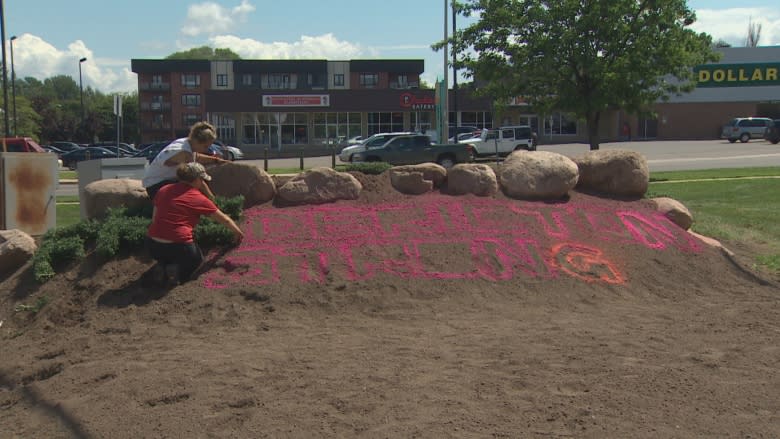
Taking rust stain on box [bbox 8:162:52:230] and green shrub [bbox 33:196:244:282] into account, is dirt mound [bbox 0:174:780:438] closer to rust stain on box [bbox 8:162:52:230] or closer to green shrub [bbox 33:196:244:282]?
green shrub [bbox 33:196:244:282]

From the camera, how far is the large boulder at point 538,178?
9.45 metres

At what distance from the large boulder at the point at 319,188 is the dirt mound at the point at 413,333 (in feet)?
0.74

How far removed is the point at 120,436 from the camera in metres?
4.04

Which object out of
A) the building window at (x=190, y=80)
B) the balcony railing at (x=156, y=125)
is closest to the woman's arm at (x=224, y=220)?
the building window at (x=190, y=80)

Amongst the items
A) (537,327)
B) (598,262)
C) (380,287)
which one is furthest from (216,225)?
(598,262)

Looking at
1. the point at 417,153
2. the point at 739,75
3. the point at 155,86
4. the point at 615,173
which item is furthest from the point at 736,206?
the point at 155,86

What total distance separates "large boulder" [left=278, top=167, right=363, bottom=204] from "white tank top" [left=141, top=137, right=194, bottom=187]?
65.2 inches

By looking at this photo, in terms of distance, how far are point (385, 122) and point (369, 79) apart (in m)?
21.1

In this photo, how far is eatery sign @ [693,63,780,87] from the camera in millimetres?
53969

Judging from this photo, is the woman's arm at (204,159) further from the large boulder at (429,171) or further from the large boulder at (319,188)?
the large boulder at (429,171)

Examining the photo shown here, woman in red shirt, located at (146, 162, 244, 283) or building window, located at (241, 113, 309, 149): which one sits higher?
building window, located at (241, 113, 309, 149)

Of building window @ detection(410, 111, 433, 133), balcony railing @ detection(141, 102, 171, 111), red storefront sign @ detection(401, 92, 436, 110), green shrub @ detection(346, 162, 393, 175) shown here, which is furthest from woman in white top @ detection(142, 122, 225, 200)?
balcony railing @ detection(141, 102, 171, 111)

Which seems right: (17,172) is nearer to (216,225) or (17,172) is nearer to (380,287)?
(216,225)

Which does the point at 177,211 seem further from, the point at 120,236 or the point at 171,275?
the point at 120,236
